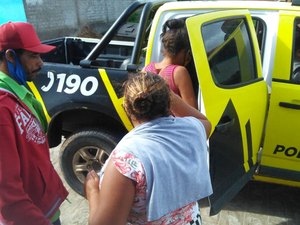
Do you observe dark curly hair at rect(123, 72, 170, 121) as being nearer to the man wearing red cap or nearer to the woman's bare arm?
the man wearing red cap

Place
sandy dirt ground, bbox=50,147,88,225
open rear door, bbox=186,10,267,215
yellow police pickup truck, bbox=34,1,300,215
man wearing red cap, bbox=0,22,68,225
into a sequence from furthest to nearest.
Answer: sandy dirt ground, bbox=50,147,88,225 → yellow police pickup truck, bbox=34,1,300,215 → open rear door, bbox=186,10,267,215 → man wearing red cap, bbox=0,22,68,225

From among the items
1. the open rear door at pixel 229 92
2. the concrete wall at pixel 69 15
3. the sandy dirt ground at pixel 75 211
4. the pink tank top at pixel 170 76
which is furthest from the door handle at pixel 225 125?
the concrete wall at pixel 69 15

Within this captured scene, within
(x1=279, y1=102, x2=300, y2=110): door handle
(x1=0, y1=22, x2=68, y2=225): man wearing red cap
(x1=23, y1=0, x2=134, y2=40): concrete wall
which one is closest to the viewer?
(x1=0, y1=22, x2=68, y2=225): man wearing red cap

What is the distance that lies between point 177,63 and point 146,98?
1.18 meters

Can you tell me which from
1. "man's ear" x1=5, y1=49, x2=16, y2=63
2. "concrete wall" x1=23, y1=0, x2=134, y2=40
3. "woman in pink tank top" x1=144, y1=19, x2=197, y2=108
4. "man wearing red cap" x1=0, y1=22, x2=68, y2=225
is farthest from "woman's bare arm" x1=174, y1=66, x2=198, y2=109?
"concrete wall" x1=23, y1=0, x2=134, y2=40

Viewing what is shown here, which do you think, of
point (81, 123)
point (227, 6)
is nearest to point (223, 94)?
point (227, 6)

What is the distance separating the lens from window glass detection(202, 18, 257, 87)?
247cm

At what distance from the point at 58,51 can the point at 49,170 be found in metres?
3.34

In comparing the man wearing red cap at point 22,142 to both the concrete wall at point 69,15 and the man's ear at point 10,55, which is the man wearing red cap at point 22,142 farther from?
the concrete wall at point 69,15

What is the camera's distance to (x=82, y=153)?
11.0 feet

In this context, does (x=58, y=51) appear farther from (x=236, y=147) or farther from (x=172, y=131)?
(x=172, y=131)

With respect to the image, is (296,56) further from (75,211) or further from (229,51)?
(75,211)

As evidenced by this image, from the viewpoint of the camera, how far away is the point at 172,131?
55.3 inches

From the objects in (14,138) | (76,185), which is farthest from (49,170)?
(76,185)
